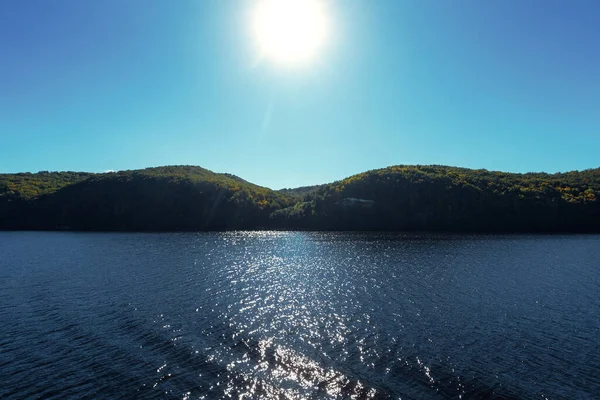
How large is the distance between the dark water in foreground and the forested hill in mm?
95982

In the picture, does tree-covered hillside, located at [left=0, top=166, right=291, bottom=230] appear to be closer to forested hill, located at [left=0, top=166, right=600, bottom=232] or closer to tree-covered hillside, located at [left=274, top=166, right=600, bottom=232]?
forested hill, located at [left=0, top=166, right=600, bottom=232]

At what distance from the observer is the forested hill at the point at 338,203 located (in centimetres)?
14362

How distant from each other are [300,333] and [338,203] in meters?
132

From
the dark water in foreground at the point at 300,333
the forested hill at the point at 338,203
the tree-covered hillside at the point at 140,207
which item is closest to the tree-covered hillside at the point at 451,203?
the forested hill at the point at 338,203

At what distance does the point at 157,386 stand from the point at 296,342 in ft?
33.0

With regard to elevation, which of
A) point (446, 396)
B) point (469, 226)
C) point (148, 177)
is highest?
point (148, 177)

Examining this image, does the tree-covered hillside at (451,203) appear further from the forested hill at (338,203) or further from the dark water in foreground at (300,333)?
the dark water in foreground at (300,333)

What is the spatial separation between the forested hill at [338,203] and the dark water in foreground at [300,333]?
315 ft

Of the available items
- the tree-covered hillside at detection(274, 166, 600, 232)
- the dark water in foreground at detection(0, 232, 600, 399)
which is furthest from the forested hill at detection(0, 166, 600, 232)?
the dark water in foreground at detection(0, 232, 600, 399)

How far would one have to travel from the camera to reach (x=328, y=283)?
46875 millimetres

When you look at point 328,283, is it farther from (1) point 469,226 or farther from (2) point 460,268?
(1) point 469,226

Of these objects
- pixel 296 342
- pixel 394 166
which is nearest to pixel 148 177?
pixel 394 166

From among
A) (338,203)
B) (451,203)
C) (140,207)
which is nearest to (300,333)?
(338,203)

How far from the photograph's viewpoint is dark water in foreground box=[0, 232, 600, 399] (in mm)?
19641
